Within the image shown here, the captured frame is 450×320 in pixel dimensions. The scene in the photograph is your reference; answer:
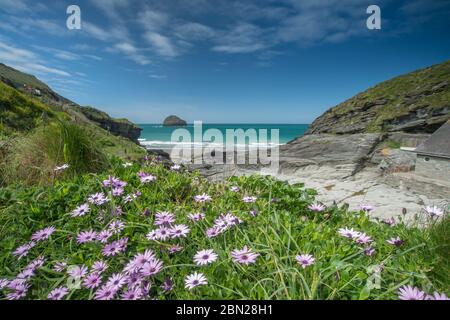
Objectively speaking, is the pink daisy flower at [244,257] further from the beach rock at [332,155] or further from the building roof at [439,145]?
the building roof at [439,145]

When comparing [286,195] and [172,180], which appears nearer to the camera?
[286,195]

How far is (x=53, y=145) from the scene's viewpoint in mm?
3721

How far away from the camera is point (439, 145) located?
10.5 meters

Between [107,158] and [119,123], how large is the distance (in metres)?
19.7

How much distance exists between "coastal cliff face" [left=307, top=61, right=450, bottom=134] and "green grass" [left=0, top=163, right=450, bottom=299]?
21910 millimetres

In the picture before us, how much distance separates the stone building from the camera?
9867 millimetres

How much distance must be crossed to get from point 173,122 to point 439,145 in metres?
98.2

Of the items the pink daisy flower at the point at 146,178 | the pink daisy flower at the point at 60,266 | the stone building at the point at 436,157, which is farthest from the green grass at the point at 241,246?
the stone building at the point at 436,157

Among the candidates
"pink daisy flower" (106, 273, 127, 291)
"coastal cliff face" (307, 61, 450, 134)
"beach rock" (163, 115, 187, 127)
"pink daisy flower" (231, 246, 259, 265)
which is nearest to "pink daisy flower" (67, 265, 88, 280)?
"pink daisy flower" (106, 273, 127, 291)

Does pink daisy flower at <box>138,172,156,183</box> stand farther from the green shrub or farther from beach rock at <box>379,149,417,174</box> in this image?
beach rock at <box>379,149,417,174</box>

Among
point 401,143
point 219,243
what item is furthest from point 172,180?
point 401,143

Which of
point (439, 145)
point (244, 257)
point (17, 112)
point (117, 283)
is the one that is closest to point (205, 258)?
point (244, 257)

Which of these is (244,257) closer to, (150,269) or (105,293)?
(150,269)

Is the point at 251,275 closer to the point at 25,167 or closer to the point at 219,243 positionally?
the point at 219,243
